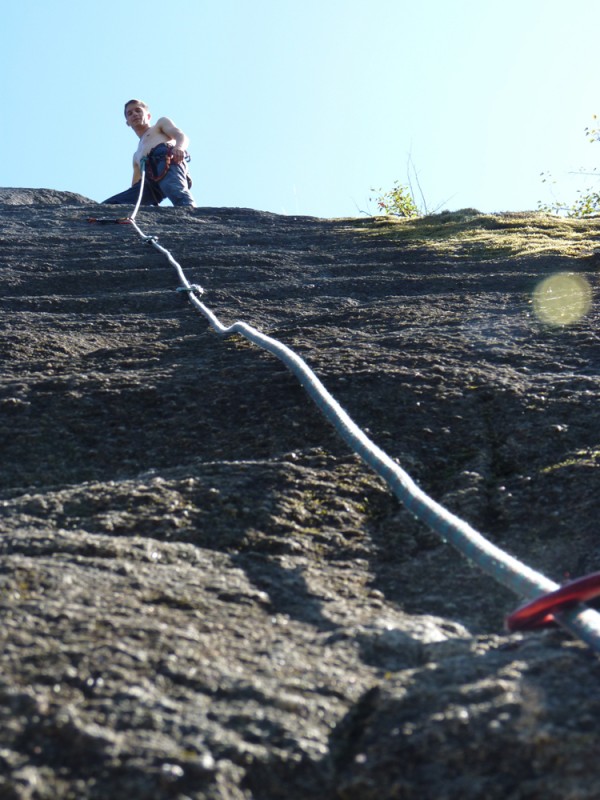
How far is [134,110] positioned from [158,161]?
793mm

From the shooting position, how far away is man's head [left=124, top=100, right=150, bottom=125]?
28.5 feet

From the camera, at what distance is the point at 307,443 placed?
6.99ft

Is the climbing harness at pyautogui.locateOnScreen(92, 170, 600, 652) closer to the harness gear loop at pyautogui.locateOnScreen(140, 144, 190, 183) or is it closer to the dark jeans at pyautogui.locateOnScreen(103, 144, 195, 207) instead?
the dark jeans at pyautogui.locateOnScreen(103, 144, 195, 207)

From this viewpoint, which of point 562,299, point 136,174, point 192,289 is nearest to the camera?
point 562,299

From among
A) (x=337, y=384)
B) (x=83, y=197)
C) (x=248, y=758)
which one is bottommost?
(x=248, y=758)

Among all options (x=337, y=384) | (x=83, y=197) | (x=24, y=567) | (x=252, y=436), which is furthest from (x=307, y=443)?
(x=83, y=197)

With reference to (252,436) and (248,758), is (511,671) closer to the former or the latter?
(248,758)

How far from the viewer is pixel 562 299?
342cm

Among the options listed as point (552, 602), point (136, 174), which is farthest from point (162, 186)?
point (552, 602)

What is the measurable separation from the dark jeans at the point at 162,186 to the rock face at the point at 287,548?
4447 millimetres

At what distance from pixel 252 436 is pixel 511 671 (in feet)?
3.90

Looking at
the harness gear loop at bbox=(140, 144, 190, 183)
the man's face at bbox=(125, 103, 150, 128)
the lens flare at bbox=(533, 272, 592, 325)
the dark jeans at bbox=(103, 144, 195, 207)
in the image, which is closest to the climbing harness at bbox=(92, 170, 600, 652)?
the lens flare at bbox=(533, 272, 592, 325)

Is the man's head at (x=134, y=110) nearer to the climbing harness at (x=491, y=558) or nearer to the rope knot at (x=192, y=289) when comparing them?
the rope knot at (x=192, y=289)

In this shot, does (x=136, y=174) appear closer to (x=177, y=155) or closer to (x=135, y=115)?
(x=177, y=155)
